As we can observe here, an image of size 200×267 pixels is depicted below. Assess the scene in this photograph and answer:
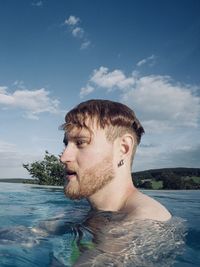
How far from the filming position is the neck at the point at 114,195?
3781 mm

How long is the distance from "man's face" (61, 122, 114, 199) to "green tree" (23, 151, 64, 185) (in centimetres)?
3315

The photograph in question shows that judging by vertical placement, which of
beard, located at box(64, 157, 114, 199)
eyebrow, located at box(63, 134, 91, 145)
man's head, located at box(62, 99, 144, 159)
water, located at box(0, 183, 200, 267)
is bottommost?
water, located at box(0, 183, 200, 267)

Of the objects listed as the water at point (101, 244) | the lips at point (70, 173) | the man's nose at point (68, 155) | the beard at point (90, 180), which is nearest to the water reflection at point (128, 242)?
the water at point (101, 244)

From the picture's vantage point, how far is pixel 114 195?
12.5ft

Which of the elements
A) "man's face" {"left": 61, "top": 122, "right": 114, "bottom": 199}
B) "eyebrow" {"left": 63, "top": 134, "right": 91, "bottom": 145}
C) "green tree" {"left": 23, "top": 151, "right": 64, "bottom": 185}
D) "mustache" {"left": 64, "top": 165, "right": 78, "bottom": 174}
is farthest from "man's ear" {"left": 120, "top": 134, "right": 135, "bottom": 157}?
"green tree" {"left": 23, "top": 151, "right": 64, "bottom": 185}

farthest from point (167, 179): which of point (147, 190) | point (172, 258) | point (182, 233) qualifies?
point (172, 258)

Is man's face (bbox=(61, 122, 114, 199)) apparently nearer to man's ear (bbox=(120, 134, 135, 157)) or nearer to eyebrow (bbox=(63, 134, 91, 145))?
eyebrow (bbox=(63, 134, 91, 145))

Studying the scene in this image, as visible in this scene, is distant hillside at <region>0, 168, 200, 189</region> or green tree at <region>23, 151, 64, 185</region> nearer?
distant hillside at <region>0, 168, 200, 189</region>

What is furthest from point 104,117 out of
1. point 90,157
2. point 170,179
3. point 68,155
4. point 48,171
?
point 48,171

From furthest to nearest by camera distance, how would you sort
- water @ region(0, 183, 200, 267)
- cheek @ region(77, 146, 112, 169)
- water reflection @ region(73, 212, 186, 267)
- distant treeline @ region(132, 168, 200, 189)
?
Answer: distant treeline @ region(132, 168, 200, 189) → cheek @ region(77, 146, 112, 169) → water @ region(0, 183, 200, 267) → water reflection @ region(73, 212, 186, 267)

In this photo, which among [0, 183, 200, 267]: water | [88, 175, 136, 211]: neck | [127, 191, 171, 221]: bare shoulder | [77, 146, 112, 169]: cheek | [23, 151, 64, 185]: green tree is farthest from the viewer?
[23, 151, 64, 185]: green tree

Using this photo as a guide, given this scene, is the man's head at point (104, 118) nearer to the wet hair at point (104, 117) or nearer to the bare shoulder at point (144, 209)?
the wet hair at point (104, 117)

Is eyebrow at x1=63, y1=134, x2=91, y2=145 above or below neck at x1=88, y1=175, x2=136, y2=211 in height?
above

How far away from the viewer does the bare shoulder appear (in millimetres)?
3230
